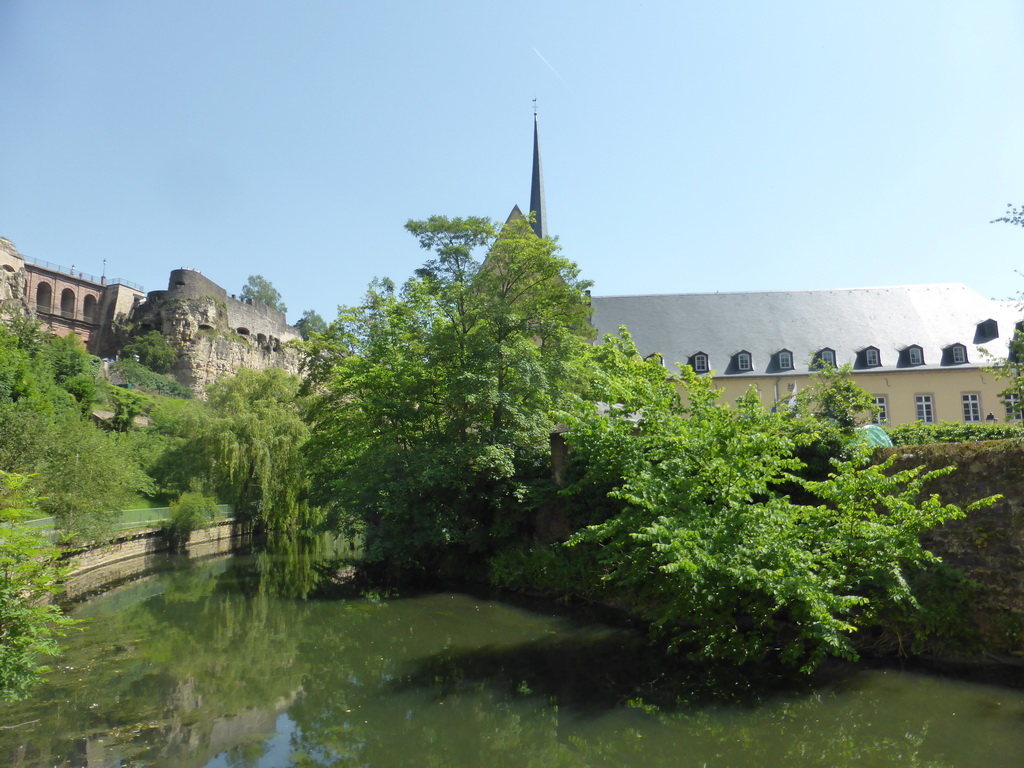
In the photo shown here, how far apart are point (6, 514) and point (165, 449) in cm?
2618

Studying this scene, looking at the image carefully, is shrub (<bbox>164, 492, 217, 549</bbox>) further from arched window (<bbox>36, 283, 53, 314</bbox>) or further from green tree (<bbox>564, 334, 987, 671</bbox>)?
arched window (<bbox>36, 283, 53, 314</bbox>)

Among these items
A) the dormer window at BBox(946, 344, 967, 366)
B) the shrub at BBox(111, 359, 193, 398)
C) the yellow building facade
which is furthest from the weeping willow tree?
the dormer window at BBox(946, 344, 967, 366)

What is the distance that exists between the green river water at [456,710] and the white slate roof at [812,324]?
2405 centimetres

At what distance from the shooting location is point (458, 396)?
54.3 ft

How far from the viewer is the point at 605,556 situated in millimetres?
10023

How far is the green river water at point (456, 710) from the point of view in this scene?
6.91 metres

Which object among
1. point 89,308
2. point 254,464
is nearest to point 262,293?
point 89,308

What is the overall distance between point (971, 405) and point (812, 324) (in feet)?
23.7

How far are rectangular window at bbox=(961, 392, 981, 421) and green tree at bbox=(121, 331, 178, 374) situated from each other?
45.9 metres

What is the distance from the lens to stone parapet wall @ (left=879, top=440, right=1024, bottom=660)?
8.77 meters

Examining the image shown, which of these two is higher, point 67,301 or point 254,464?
point 67,301

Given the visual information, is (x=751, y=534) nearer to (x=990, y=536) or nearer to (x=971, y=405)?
(x=990, y=536)

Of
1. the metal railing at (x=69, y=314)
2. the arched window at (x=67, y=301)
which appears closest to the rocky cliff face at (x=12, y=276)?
the metal railing at (x=69, y=314)

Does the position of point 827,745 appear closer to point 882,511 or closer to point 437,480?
point 882,511
